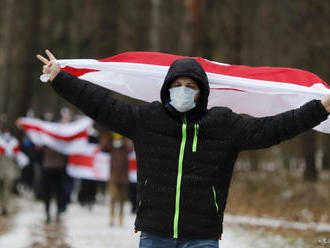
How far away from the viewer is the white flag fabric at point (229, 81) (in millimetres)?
6062

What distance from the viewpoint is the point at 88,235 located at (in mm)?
12320

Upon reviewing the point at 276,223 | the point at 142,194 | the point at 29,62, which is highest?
the point at 29,62

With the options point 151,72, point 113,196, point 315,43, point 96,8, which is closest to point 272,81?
point 151,72

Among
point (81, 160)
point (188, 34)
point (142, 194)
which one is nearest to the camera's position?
point (142, 194)

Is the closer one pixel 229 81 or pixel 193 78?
pixel 193 78

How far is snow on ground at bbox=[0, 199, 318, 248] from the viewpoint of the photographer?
11133 mm

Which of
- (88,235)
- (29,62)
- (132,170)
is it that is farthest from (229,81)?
(29,62)

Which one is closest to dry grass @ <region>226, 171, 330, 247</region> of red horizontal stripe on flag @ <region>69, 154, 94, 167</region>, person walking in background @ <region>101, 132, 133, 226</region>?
person walking in background @ <region>101, 132, 133, 226</region>

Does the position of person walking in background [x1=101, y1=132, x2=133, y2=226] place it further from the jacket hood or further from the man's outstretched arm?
the jacket hood

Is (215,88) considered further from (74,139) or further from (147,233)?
(74,139)

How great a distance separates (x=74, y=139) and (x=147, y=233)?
10311 mm

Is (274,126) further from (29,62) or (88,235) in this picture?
(29,62)

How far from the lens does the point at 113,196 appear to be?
569 inches

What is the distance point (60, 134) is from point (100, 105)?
9.93 metres
